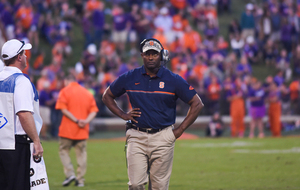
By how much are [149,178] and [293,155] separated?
8.92 metres

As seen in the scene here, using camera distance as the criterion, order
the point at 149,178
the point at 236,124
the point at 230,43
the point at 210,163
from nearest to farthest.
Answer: the point at 149,178, the point at 210,163, the point at 236,124, the point at 230,43

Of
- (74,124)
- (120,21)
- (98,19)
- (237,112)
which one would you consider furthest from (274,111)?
(74,124)

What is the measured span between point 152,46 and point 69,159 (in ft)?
15.6

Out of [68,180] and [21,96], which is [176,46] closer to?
Answer: [68,180]

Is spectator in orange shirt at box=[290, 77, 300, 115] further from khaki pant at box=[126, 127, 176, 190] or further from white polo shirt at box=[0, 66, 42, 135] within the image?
white polo shirt at box=[0, 66, 42, 135]

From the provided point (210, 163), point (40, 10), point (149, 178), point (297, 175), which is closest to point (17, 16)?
point (40, 10)

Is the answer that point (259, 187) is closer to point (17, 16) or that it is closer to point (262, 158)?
point (262, 158)

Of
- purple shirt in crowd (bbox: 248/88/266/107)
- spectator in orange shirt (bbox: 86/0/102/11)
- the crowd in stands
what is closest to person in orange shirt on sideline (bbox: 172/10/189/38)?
the crowd in stands

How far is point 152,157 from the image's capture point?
6156 millimetres

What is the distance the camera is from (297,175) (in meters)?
10.7

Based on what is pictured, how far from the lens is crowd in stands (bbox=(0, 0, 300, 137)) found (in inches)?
848

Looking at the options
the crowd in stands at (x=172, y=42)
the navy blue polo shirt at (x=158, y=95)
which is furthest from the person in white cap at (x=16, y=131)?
the crowd in stands at (x=172, y=42)

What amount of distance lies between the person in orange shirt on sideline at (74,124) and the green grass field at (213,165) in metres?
0.47

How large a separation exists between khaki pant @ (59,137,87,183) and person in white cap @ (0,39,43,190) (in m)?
4.54
